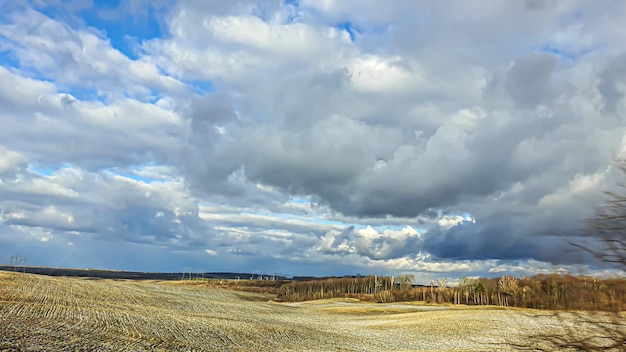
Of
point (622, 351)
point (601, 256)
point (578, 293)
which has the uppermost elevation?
point (601, 256)

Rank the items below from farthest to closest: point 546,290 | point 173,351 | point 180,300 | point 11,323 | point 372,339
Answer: point 180,300
point 372,339
point 11,323
point 173,351
point 546,290

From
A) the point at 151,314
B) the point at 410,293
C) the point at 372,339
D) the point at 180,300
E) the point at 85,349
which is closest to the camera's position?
the point at 85,349

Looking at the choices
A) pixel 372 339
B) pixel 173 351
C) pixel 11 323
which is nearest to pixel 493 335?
pixel 372 339

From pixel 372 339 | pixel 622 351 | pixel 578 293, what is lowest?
pixel 372 339

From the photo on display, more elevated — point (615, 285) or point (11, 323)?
point (615, 285)

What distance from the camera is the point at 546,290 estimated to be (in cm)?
1065

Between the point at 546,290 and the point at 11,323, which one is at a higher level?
the point at 546,290

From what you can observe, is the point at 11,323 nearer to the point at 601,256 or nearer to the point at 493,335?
the point at 601,256

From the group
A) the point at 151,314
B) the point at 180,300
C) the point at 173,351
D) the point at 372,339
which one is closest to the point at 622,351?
the point at 173,351

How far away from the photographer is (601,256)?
10508 millimetres

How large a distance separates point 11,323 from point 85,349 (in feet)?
30.8

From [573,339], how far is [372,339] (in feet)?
132

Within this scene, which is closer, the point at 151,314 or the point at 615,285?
the point at 615,285

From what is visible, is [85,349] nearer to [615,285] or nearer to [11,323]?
[11,323]
